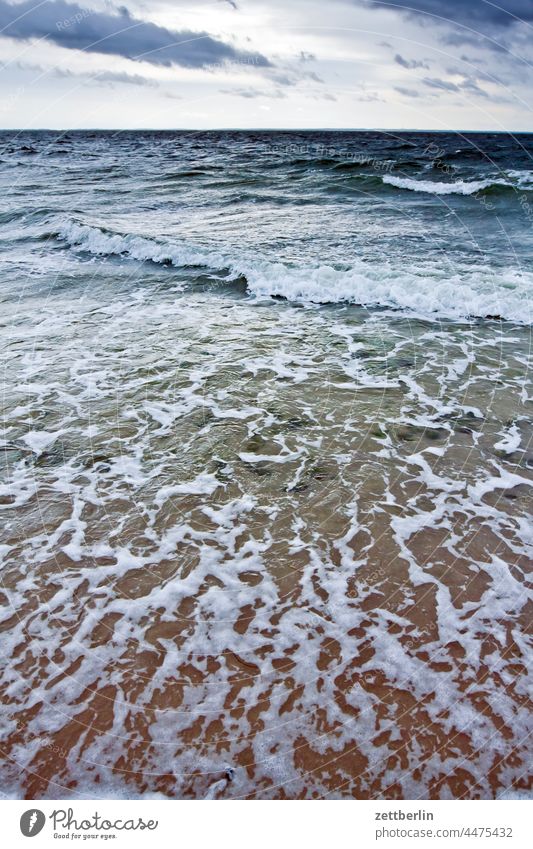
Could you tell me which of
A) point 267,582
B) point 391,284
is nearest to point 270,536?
point 267,582

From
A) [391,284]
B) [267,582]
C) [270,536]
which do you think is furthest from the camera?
[391,284]

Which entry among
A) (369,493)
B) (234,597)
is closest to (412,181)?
(369,493)

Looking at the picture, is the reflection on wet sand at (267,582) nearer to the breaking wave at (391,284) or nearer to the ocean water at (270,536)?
the ocean water at (270,536)

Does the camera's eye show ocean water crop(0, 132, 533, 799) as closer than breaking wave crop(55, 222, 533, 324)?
Yes

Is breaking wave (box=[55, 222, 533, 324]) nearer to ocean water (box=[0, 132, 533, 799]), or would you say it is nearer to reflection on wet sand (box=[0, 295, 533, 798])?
ocean water (box=[0, 132, 533, 799])

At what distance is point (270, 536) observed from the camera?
5.43 m

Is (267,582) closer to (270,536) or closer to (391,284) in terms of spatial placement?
(270,536)

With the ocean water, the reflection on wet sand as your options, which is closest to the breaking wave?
the ocean water

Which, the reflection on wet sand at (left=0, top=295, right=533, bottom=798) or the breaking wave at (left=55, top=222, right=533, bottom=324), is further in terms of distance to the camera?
the breaking wave at (left=55, top=222, right=533, bottom=324)

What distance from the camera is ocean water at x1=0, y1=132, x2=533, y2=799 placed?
3.60m

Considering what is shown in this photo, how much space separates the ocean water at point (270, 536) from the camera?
360 centimetres

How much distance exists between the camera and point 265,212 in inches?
854

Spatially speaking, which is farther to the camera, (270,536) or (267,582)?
(270,536)
